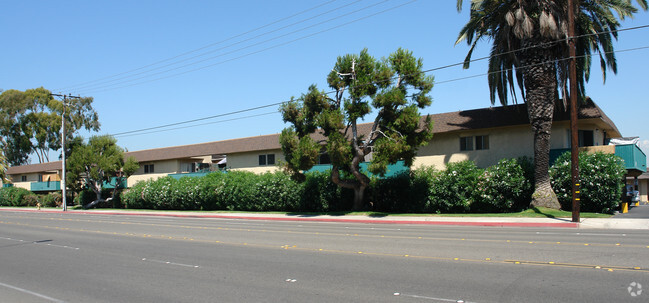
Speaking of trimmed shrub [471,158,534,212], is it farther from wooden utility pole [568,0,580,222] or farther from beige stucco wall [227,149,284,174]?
beige stucco wall [227,149,284,174]

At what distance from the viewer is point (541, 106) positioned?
2384 cm

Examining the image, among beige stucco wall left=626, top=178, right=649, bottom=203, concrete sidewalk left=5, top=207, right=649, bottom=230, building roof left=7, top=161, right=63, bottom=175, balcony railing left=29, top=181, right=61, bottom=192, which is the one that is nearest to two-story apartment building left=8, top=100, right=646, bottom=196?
concrete sidewalk left=5, top=207, right=649, bottom=230

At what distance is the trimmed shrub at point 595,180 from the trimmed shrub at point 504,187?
5.25ft

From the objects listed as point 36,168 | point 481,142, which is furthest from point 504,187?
point 36,168

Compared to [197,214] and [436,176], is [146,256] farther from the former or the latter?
[197,214]

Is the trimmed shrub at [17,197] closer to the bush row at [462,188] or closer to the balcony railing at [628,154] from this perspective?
the bush row at [462,188]

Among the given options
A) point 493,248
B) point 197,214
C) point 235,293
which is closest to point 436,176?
point 493,248

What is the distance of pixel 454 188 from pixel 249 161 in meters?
21.4

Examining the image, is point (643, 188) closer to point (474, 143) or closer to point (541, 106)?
point (474, 143)

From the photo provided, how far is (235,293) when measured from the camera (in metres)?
7.96

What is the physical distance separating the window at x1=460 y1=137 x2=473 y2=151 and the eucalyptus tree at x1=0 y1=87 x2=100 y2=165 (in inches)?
2458

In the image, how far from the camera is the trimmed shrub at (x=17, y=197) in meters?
61.1

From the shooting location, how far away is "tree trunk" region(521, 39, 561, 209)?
23.6m

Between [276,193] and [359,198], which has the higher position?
[276,193]
